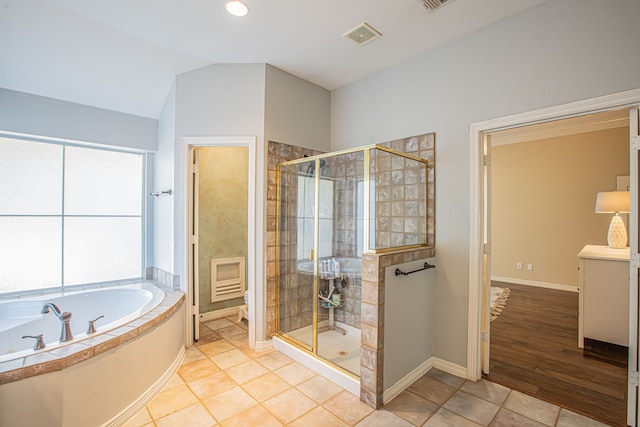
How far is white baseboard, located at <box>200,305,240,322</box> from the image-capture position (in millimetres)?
3680

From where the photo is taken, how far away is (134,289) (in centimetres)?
300

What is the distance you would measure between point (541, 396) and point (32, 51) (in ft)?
15.8

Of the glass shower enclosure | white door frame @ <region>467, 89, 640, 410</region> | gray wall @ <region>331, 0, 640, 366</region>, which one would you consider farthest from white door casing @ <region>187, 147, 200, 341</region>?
white door frame @ <region>467, 89, 640, 410</region>

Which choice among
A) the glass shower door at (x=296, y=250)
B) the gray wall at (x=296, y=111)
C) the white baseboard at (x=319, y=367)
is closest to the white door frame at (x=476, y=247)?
the white baseboard at (x=319, y=367)

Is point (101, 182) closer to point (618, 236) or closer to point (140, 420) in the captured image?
point (140, 420)

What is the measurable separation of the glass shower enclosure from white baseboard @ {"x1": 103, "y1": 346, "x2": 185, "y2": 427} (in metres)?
1.01

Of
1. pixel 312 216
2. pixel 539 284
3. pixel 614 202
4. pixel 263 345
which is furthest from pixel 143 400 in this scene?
pixel 539 284

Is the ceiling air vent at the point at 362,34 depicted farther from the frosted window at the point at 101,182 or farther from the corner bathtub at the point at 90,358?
the frosted window at the point at 101,182

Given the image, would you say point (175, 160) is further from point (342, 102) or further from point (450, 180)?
point (450, 180)

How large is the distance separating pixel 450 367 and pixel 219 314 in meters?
2.77

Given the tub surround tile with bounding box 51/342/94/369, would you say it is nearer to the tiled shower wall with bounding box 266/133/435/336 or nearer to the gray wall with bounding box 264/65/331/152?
the tiled shower wall with bounding box 266/133/435/336

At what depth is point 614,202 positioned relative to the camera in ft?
11.1

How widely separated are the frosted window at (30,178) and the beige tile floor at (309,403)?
87.3 inches

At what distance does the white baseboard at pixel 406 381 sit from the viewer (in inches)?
81.9
